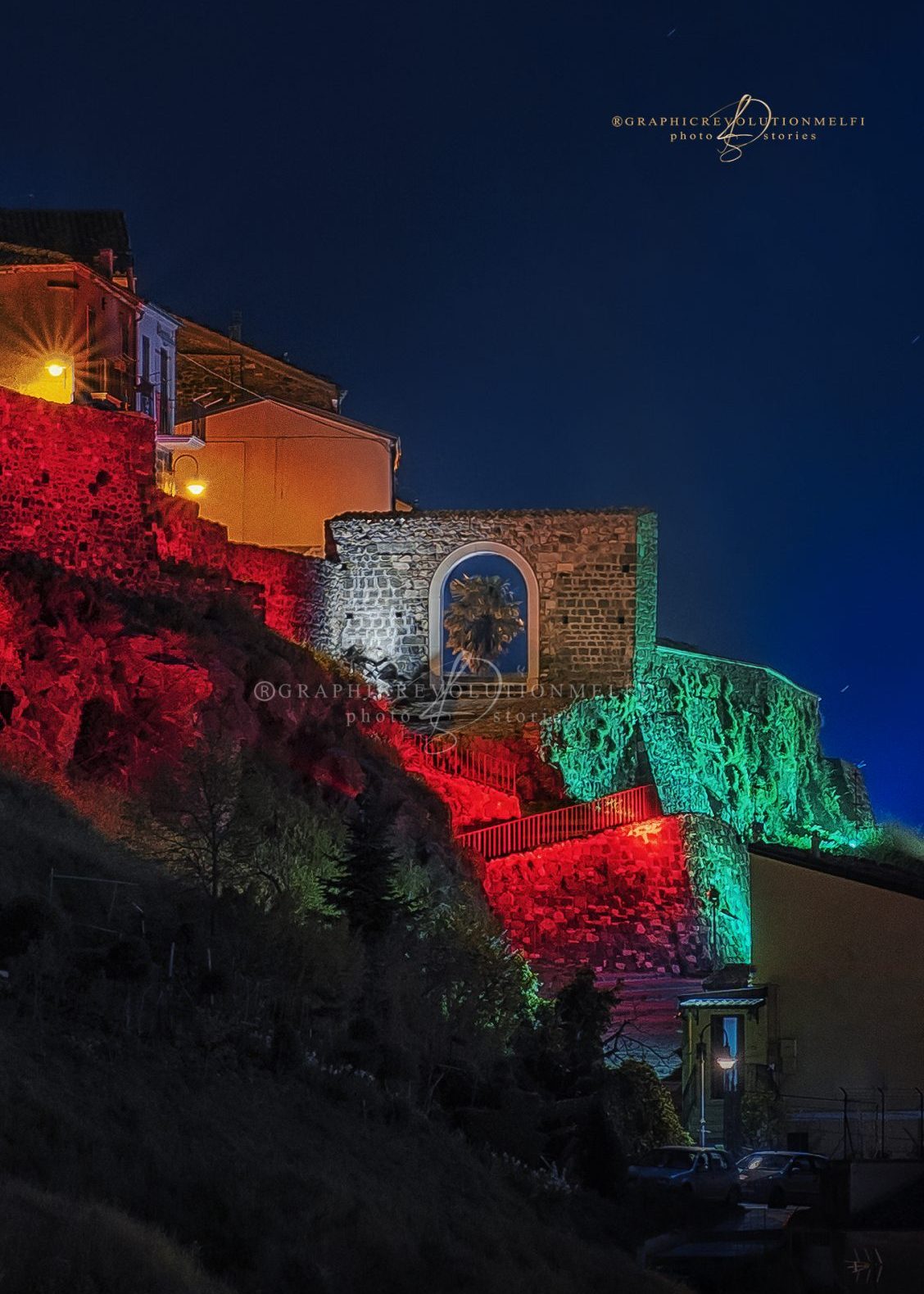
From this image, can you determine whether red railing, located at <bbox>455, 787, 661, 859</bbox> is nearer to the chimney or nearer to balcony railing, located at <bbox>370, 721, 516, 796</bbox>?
balcony railing, located at <bbox>370, 721, 516, 796</bbox>

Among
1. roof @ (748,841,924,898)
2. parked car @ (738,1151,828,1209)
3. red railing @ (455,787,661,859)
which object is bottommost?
parked car @ (738,1151,828,1209)

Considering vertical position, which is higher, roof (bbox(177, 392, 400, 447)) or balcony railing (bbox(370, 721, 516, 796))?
roof (bbox(177, 392, 400, 447))

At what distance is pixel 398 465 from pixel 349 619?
10362 mm

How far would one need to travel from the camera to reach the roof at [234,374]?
56.9 meters

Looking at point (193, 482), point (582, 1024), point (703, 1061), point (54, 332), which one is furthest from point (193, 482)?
point (582, 1024)

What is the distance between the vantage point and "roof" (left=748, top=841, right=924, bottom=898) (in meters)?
41.5

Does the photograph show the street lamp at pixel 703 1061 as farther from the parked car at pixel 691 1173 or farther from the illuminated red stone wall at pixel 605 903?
the parked car at pixel 691 1173

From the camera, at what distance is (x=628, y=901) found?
41719 millimetres

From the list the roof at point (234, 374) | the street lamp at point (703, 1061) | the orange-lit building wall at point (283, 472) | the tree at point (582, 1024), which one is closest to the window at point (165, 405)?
the orange-lit building wall at point (283, 472)

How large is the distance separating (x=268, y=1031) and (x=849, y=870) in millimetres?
17965

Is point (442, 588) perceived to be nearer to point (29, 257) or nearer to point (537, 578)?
point (537, 578)

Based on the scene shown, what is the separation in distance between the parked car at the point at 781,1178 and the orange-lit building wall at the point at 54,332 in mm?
21033

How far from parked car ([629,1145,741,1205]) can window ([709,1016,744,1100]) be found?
6.98 m
